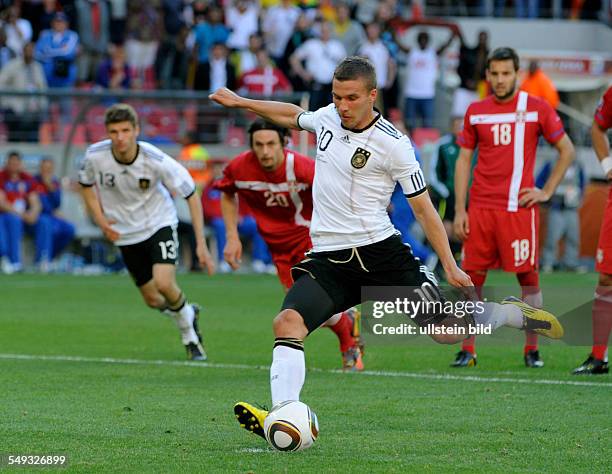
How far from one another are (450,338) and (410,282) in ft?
1.52

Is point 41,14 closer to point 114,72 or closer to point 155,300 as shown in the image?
point 114,72

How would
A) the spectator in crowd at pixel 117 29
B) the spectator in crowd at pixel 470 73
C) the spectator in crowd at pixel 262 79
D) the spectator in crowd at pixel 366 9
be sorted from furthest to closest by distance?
the spectator in crowd at pixel 366 9
the spectator in crowd at pixel 117 29
the spectator in crowd at pixel 470 73
the spectator in crowd at pixel 262 79

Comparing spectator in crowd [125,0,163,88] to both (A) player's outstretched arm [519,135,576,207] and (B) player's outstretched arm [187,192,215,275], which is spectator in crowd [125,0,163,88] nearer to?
(B) player's outstretched arm [187,192,215,275]

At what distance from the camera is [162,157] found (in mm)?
12062

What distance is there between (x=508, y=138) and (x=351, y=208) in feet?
12.5

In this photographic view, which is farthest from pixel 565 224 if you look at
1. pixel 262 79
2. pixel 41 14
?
pixel 41 14

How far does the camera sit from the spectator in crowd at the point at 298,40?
24.7 metres

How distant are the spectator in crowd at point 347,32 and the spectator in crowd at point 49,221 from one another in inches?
245

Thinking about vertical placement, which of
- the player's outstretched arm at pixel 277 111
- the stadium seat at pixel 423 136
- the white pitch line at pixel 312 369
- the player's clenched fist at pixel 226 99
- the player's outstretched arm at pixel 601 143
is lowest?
the white pitch line at pixel 312 369

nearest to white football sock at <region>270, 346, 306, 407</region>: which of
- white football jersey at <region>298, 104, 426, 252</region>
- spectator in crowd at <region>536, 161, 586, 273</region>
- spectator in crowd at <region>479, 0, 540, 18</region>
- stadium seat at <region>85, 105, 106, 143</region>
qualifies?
white football jersey at <region>298, 104, 426, 252</region>

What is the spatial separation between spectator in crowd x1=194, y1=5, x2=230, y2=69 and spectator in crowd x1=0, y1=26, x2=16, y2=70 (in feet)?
11.1

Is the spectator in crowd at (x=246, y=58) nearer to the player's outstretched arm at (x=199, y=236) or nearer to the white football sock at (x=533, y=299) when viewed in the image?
the player's outstretched arm at (x=199, y=236)

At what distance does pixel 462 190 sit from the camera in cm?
1122

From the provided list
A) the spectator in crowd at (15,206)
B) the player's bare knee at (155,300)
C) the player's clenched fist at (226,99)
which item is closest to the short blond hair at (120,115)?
the player's bare knee at (155,300)
